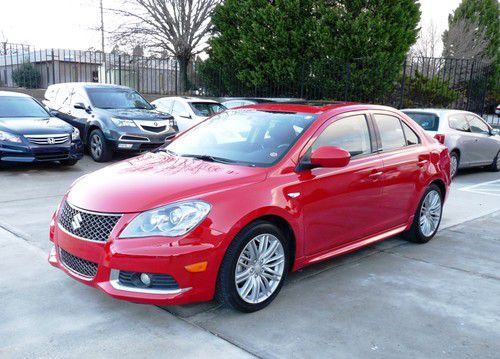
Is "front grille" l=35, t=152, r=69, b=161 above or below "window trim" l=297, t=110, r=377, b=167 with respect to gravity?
below

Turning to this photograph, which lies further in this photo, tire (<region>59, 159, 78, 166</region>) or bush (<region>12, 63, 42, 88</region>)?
bush (<region>12, 63, 42, 88</region>)

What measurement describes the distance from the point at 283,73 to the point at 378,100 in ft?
11.5

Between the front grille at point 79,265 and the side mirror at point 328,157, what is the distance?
6.18 ft

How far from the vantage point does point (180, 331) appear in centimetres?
341

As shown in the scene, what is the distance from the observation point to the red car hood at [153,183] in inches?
138

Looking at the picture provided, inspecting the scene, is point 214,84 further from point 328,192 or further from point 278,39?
point 328,192

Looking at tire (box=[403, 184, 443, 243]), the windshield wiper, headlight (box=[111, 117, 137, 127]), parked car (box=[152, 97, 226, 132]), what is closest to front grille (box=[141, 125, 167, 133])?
headlight (box=[111, 117, 137, 127])

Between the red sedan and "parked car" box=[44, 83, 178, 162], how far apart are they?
18.5 feet

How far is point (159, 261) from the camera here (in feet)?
10.8

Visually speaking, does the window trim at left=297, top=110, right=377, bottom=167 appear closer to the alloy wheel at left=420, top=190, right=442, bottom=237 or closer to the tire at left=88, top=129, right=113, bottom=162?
the alloy wheel at left=420, top=190, right=442, bottom=237

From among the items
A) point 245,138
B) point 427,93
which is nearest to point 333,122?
point 245,138

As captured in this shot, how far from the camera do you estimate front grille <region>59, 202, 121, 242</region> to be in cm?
342

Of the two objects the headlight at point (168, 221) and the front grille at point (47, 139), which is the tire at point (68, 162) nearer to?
the front grille at point (47, 139)

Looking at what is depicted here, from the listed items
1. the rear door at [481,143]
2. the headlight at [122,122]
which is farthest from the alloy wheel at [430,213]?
the headlight at [122,122]
